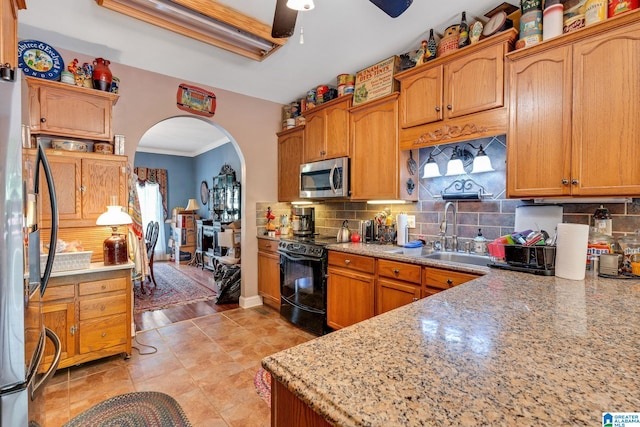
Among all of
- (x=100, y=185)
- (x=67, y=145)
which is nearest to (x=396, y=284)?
(x=100, y=185)

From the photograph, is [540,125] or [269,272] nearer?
[540,125]

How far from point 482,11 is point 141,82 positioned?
3135 mm

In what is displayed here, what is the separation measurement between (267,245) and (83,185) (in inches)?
76.5

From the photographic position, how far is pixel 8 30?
132 centimetres

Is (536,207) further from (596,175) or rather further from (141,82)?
(141,82)

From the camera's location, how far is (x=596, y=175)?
1633mm

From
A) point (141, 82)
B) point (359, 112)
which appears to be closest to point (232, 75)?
point (141, 82)

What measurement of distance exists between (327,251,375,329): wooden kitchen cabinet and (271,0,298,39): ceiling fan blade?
1773 millimetres

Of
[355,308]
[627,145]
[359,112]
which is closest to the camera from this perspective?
[627,145]

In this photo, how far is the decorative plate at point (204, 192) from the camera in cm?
702

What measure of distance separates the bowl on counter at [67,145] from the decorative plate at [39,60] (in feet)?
1.73

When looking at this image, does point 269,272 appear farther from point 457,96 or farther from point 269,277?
point 457,96

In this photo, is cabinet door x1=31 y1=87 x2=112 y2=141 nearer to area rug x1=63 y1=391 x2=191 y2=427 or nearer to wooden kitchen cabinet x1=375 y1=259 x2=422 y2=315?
area rug x1=63 y1=391 x2=191 y2=427

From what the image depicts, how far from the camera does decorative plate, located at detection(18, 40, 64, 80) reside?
7.80ft
